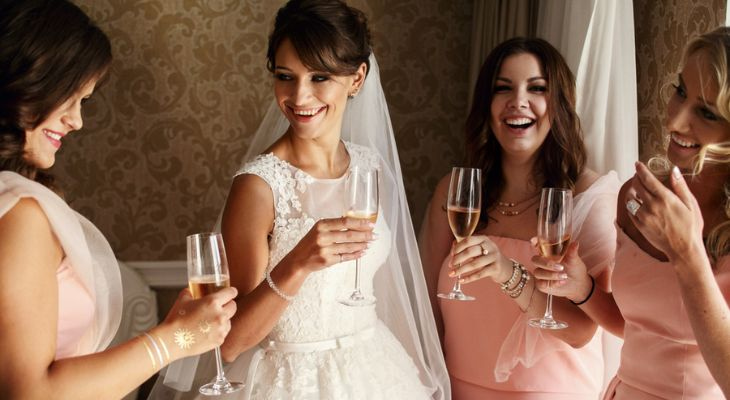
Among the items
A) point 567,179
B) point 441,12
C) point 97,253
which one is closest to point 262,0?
point 441,12

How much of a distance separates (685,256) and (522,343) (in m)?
0.83

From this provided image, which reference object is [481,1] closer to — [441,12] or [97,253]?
[441,12]

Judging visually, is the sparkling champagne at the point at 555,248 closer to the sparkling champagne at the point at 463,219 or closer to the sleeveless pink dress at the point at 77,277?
the sparkling champagne at the point at 463,219

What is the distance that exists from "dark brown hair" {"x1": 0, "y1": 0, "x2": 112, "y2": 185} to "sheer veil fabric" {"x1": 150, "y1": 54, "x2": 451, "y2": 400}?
83 centimetres

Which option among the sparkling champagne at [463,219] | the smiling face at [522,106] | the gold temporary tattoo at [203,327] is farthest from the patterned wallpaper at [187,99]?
the gold temporary tattoo at [203,327]

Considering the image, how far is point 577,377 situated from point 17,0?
180cm

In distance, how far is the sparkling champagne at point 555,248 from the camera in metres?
1.64

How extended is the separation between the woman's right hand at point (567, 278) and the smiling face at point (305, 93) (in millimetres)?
710

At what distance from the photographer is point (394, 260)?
2.15 meters

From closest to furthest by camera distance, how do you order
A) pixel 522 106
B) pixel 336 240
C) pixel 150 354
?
pixel 150 354 → pixel 336 240 → pixel 522 106

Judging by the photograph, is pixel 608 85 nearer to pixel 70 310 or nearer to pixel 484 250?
pixel 484 250

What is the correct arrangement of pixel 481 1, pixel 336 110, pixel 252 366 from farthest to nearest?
pixel 481 1, pixel 336 110, pixel 252 366

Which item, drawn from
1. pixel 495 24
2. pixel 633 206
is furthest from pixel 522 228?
pixel 495 24

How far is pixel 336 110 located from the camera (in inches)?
79.2
